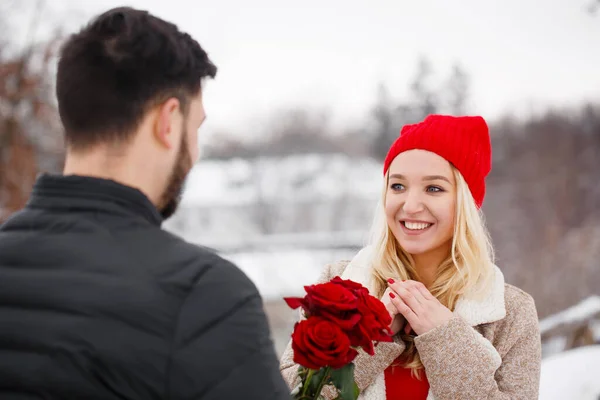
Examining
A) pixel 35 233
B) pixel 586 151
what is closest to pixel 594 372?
pixel 35 233

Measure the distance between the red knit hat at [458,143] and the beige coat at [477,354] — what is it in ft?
1.10

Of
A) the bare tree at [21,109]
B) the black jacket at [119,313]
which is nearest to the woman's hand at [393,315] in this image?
the black jacket at [119,313]

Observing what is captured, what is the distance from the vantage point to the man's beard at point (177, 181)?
1.13 metres

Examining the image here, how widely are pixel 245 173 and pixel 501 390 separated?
69.0 feet

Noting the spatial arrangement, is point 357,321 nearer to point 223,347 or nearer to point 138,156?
point 223,347

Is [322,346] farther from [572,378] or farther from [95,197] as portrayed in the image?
[572,378]

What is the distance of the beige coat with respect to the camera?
174 cm

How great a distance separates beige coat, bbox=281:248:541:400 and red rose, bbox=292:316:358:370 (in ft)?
1.72

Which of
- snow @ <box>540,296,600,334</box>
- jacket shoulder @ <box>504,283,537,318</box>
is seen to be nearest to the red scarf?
jacket shoulder @ <box>504,283,537,318</box>

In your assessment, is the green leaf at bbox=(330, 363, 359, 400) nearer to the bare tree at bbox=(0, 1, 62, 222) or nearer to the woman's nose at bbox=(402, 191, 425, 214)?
the woman's nose at bbox=(402, 191, 425, 214)

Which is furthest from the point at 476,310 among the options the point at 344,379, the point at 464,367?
the point at 344,379

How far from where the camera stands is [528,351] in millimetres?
1879

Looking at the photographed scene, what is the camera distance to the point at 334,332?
1245 mm

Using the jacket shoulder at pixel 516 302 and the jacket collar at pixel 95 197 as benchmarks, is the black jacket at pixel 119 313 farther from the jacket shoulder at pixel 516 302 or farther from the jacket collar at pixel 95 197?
the jacket shoulder at pixel 516 302
